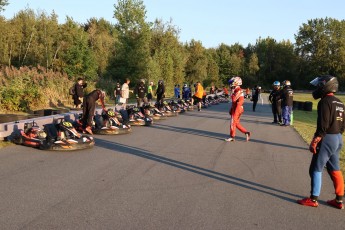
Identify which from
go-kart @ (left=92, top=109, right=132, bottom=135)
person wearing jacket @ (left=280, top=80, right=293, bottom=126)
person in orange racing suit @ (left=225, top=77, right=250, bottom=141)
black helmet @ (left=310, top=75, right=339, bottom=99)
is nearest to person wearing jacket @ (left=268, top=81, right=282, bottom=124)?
person wearing jacket @ (left=280, top=80, right=293, bottom=126)

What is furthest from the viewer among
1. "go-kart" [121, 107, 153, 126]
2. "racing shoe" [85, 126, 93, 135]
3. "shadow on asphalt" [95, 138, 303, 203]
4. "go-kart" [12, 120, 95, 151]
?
"go-kart" [121, 107, 153, 126]

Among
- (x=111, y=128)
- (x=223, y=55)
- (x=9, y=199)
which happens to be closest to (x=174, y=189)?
(x=9, y=199)

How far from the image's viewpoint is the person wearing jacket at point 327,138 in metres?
5.48

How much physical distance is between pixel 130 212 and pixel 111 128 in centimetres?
738

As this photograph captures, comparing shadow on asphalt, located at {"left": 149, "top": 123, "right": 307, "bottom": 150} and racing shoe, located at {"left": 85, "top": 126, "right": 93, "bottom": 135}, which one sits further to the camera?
racing shoe, located at {"left": 85, "top": 126, "right": 93, "bottom": 135}

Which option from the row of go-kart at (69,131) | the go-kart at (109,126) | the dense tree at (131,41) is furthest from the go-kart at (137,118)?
the dense tree at (131,41)

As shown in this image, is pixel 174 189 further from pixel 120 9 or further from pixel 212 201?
pixel 120 9

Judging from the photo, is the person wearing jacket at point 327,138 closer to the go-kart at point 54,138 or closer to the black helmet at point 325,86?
the black helmet at point 325,86

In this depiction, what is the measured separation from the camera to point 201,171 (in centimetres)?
762

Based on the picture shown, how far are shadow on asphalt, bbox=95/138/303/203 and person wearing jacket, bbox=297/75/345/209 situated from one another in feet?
1.84

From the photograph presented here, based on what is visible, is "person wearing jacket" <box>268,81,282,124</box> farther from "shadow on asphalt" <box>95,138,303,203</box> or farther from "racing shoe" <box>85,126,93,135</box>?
"shadow on asphalt" <box>95,138,303,203</box>

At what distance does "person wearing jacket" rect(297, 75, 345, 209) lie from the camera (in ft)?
18.0

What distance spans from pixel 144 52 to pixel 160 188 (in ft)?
120

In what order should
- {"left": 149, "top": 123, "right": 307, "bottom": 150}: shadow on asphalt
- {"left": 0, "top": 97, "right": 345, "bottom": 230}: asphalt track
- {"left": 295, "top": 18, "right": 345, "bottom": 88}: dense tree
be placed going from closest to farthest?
{"left": 0, "top": 97, "right": 345, "bottom": 230}: asphalt track < {"left": 149, "top": 123, "right": 307, "bottom": 150}: shadow on asphalt < {"left": 295, "top": 18, "right": 345, "bottom": 88}: dense tree
